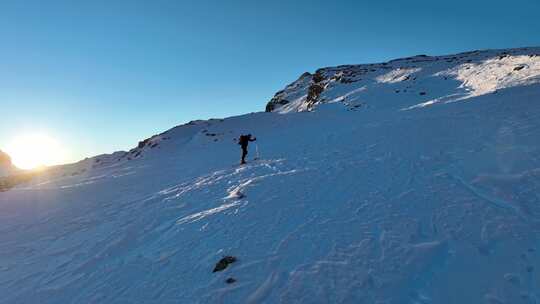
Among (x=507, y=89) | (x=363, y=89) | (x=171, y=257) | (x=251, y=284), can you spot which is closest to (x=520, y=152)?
(x=251, y=284)

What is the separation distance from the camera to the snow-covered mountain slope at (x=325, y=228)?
7.11m

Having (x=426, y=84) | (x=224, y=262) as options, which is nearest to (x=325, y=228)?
(x=224, y=262)

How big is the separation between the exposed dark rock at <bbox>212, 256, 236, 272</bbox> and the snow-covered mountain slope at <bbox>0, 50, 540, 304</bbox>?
7.1 inches

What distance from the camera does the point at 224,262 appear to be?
28.7 feet

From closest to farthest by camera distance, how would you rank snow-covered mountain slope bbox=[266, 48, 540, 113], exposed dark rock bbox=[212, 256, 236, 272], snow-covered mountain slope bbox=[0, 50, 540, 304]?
snow-covered mountain slope bbox=[0, 50, 540, 304] → exposed dark rock bbox=[212, 256, 236, 272] → snow-covered mountain slope bbox=[266, 48, 540, 113]

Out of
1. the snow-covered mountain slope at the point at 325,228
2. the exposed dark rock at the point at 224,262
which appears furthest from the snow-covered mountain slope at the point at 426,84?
the exposed dark rock at the point at 224,262

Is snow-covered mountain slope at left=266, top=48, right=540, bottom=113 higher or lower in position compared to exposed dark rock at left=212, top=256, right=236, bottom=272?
higher

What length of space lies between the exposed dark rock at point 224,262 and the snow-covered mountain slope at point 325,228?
7.1 inches

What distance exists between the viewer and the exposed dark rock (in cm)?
857

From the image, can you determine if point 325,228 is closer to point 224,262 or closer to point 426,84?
point 224,262

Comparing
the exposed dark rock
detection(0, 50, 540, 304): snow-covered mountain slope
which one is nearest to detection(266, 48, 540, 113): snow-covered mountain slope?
detection(0, 50, 540, 304): snow-covered mountain slope

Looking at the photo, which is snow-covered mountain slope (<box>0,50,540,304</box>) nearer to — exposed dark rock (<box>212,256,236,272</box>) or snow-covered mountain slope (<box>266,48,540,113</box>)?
exposed dark rock (<box>212,256,236,272</box>)

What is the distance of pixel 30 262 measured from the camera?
12602mm

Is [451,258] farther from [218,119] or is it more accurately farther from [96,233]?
[218,119]
